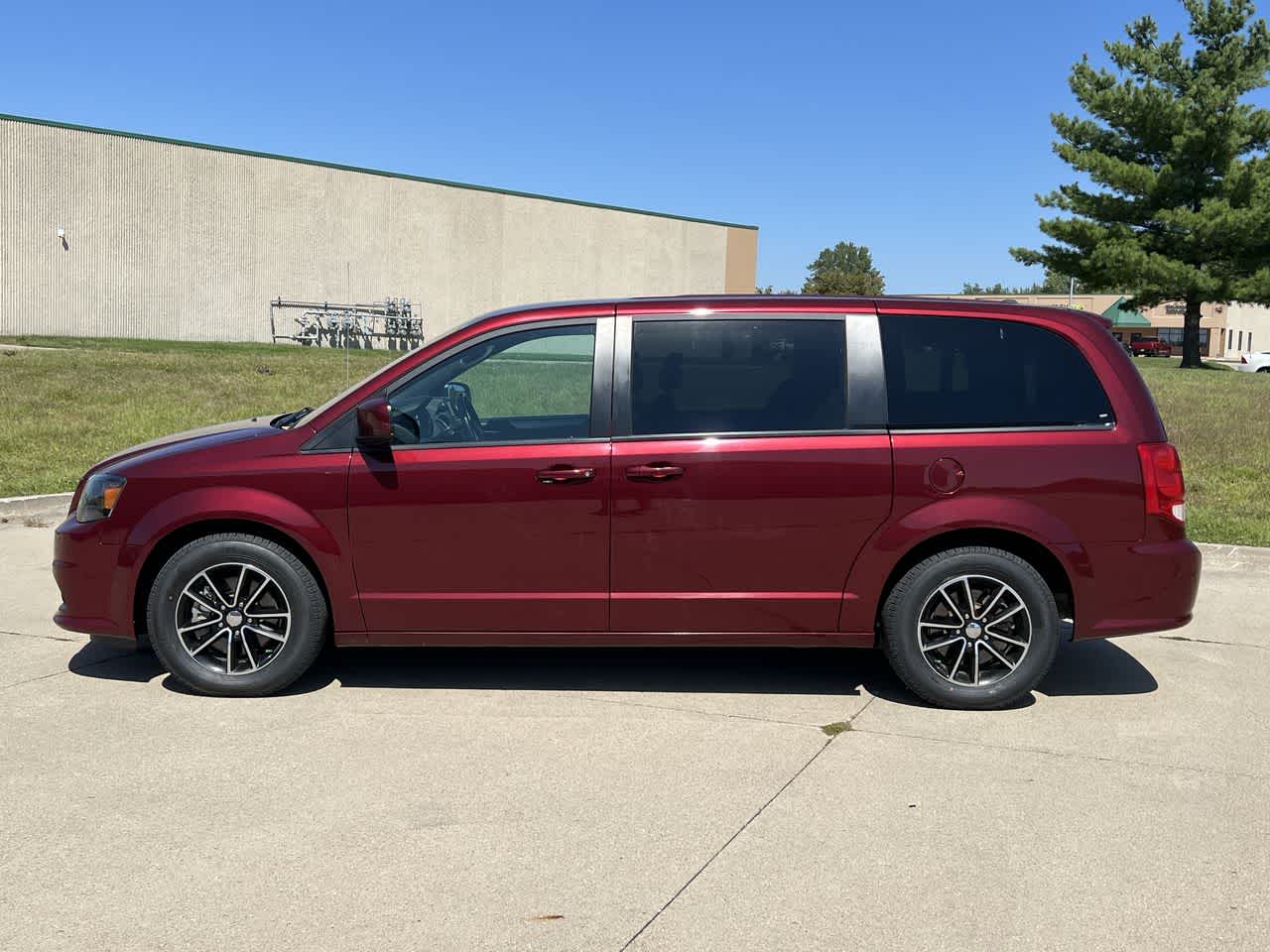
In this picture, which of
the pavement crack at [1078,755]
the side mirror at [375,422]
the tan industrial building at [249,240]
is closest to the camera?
the pavement crack at [1078,755]

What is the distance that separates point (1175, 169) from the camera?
40.8m

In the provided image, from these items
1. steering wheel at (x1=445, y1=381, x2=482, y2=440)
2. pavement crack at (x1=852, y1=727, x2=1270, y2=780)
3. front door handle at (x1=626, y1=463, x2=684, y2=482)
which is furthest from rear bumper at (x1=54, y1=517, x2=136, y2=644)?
pavement crack at (x1=852, y1=727, x2=1270, y2=780)

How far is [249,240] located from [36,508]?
3674cm

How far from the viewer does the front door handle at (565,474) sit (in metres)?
5.31

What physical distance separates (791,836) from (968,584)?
1.83 meters

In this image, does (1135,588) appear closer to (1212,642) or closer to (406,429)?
(1212,642)

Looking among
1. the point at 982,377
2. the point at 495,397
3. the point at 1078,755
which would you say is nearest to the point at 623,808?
the point at 1078,755

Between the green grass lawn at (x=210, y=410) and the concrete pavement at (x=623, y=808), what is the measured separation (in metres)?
1.59

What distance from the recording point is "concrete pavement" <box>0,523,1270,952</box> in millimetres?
3445

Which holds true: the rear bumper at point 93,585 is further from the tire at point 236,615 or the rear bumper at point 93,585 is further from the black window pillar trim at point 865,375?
the black window pillar trim at point 865,375

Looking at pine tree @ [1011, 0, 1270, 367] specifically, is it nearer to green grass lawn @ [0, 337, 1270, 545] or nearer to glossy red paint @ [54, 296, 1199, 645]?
green grass lawn @ [0, 337, 1270, 545]

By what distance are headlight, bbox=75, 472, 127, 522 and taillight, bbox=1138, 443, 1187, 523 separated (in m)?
A: 4.58

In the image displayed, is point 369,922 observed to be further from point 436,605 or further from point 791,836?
point 436,605

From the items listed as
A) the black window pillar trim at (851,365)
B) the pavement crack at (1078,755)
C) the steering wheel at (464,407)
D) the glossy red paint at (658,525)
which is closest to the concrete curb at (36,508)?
the glossy red paint at (658,525)
